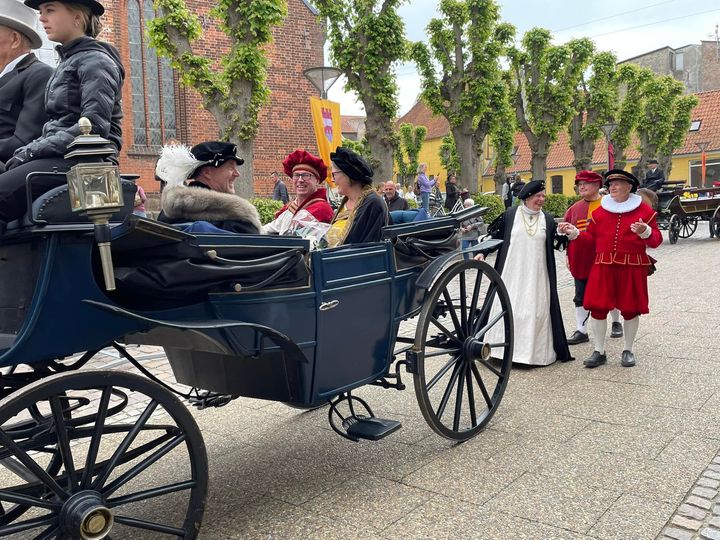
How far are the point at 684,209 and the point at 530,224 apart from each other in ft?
38.5

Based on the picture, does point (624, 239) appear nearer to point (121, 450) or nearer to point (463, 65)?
point (121, 450)

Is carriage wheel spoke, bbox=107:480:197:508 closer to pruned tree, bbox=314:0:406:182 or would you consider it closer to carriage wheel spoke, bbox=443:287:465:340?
carriage wheel spoke, bbox=443:287:465:340

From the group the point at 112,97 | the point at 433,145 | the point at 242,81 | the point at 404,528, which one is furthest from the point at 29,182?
the point at 433,145

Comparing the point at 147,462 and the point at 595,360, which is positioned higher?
the point at 147,462

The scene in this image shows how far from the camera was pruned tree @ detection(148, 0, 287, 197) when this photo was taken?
37.8 feet

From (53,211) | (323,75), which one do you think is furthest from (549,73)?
(53,211)

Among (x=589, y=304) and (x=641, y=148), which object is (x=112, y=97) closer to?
(x=589, y=304)

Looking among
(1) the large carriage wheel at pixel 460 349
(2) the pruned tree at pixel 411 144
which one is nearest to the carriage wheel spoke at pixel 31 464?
(1) the large carriage wheel at pixel 460 349

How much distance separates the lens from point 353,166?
4.25 metres

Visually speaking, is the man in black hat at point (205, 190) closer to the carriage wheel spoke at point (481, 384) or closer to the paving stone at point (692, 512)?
the carriage wheel spoke at point (481, 384)

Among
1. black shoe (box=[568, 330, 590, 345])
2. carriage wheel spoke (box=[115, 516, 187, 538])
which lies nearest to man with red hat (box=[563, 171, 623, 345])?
black shoe (box=[568, 330, 590, 345])

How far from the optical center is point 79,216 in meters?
2.24

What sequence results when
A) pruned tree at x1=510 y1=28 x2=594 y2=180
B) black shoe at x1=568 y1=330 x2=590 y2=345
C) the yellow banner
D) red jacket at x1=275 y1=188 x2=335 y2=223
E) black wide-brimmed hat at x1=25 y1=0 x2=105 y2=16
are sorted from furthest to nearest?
pruned tree at x1=510 y1=28 x2=594 y2=180, the yellow banner, black shoe at x1=568 y1=330 x2=590 y2=345, red jacket at x1=275 y1=188 x2=335 y2=223, black wide-brimmed hat at x1=25 y1=0 x2=105 y2=16

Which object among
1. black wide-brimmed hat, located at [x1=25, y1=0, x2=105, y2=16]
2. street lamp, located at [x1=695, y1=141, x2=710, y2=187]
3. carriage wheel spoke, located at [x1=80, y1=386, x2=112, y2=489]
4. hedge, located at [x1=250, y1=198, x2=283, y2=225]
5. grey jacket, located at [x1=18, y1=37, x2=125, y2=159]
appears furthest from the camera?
street lamp, located at [x1=695, y1=141, x2=710, y2=187]
